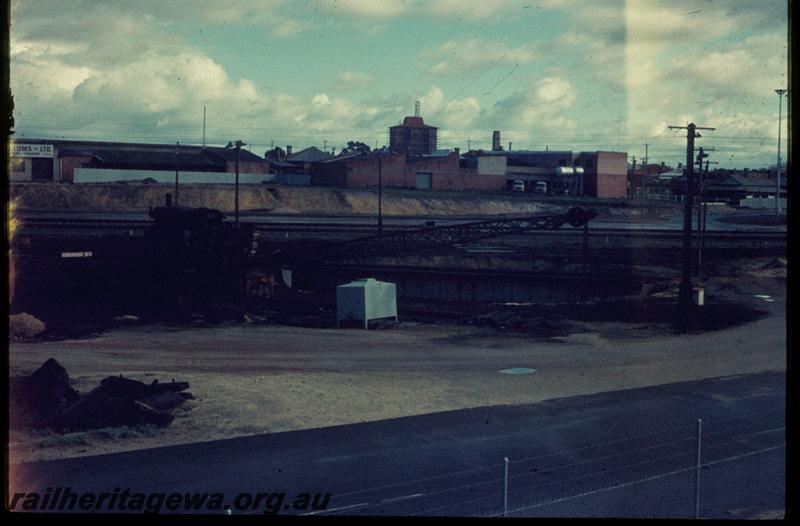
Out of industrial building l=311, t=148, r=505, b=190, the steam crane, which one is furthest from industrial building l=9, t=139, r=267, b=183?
the steam crane

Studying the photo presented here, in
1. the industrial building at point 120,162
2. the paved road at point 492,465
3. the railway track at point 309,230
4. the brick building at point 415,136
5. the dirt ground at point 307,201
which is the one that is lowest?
the paved road at point 492,465

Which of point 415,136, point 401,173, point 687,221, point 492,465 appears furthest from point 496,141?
point 492,465

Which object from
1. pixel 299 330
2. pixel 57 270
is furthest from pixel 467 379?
pixel 57 270

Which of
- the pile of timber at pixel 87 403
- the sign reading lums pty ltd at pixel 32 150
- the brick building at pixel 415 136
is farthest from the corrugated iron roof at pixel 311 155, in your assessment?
the pile of timber at pixel 87 403

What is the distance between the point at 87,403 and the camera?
56.0 feet

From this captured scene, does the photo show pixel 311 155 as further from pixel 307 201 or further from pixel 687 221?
pixel 687 221

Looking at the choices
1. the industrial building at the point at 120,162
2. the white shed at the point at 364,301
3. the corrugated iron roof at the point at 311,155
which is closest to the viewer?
the white shed at the point at 364,301

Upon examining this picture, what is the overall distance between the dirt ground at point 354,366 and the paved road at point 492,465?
3.29 ft

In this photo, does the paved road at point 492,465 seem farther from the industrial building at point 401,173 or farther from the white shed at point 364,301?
the industrial building at point 401,173

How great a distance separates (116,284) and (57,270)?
291 cm

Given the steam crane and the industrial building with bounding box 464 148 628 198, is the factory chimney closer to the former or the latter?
the industrial building with bounding box 464 148 628 198

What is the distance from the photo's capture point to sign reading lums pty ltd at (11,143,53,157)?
76.1m

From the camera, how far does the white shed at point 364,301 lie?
30.5 meters

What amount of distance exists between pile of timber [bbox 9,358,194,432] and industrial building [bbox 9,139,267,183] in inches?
2224
